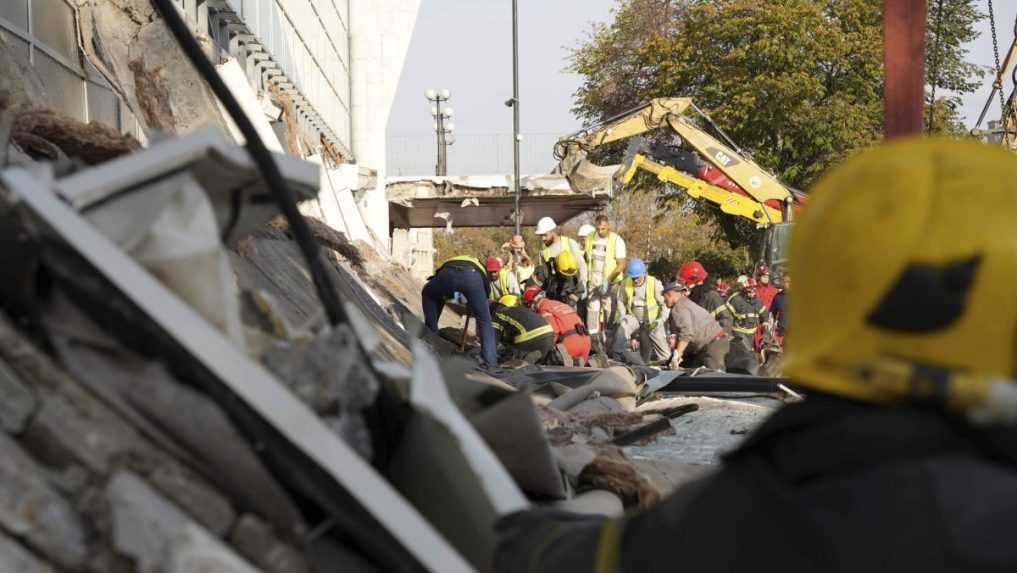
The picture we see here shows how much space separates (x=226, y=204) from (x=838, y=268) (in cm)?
98

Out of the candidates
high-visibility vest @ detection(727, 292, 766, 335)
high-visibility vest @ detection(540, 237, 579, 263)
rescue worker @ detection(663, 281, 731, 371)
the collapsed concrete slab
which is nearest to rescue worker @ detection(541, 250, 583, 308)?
high-visibility vest @ detection(540, 237, 579, 263)

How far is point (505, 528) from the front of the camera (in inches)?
66.0

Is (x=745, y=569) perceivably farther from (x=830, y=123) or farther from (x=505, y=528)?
(x=830, y=123)

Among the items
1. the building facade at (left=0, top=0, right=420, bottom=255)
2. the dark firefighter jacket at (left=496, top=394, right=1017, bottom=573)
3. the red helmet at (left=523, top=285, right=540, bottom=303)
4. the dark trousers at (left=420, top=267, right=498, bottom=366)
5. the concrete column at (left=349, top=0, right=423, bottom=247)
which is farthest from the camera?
the concrete column at (left=349, top=0, right=423, bottom=247)

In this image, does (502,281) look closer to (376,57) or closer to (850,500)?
(850,500)

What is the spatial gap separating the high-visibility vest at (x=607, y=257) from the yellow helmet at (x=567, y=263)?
0.18 m

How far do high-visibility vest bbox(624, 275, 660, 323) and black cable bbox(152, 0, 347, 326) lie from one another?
36.8 ft

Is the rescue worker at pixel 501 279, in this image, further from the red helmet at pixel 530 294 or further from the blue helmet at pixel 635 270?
the blue helmet at pixel 635 270

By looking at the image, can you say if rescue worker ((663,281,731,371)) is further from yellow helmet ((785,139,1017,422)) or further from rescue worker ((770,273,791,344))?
yellow helmet ((785,139,1017,422))

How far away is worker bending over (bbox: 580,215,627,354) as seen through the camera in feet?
44.1

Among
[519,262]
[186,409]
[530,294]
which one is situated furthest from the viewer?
[519,262]

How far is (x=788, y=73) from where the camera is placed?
3023 centimetres

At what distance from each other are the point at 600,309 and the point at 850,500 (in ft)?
40.2

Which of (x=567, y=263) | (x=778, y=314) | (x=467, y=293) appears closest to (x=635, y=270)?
(x=567, y=263)
